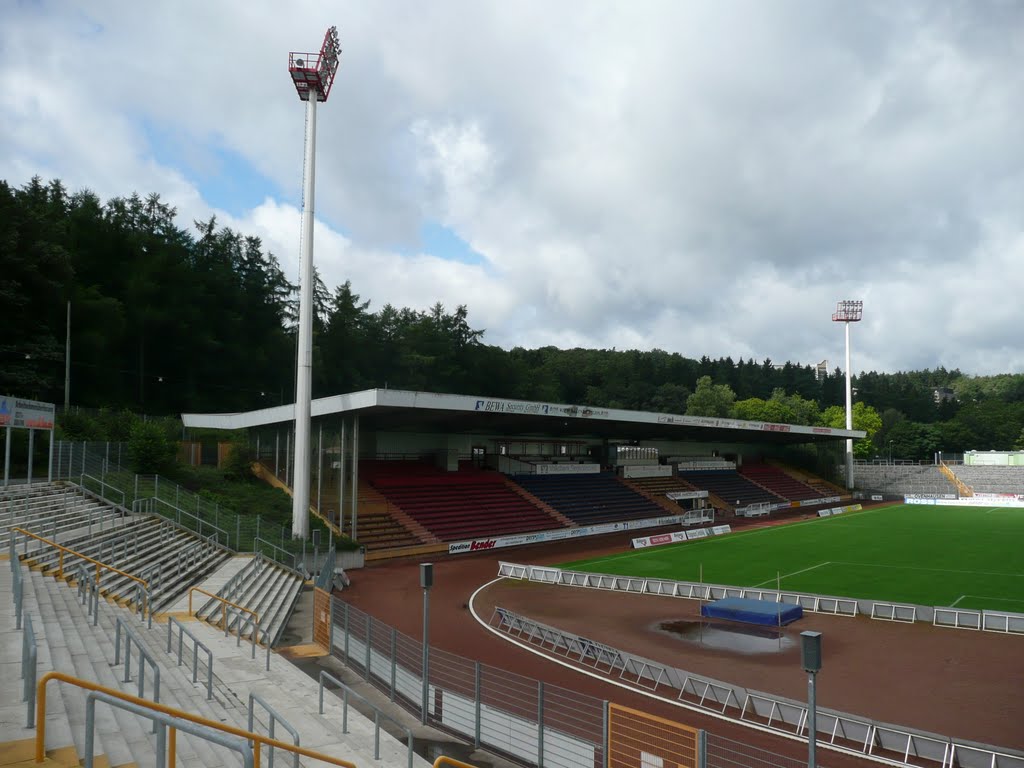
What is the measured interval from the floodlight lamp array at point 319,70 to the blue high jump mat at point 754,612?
30.1 m

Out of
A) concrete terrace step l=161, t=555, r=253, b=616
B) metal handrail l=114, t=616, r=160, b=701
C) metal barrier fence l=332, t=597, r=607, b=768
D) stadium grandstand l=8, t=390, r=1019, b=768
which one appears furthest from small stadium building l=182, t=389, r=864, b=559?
metal handrail l=114, t=616, r=160, b=701

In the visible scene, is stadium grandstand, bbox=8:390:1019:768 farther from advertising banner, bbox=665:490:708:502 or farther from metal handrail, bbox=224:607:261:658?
advertising banner, bbox=665:490:708:502

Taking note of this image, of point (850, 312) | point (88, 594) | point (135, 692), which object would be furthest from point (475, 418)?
point (850, 312)

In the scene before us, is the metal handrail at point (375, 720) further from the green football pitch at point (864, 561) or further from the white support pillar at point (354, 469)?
the white support pillar at point (354, 469)

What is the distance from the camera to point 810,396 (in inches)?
6304

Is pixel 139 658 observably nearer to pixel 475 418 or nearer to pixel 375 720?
pixel 375 720

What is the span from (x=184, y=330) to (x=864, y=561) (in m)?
52.8

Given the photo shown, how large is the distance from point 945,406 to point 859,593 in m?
144

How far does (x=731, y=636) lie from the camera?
21.0 metres

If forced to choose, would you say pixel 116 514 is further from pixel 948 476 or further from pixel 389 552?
pixel 948 476

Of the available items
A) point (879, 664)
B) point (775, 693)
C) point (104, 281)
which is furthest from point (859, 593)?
point (104, 281)

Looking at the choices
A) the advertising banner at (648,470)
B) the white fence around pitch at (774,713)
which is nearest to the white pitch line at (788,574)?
the white fence around pitch at (774,713)

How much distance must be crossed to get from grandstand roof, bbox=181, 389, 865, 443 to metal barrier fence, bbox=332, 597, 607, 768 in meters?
15.8

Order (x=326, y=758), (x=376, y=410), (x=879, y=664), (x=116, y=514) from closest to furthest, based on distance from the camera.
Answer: (x=326, y=758), (x=879, y=664), (x=116, y=514), (x=376, y=410)
